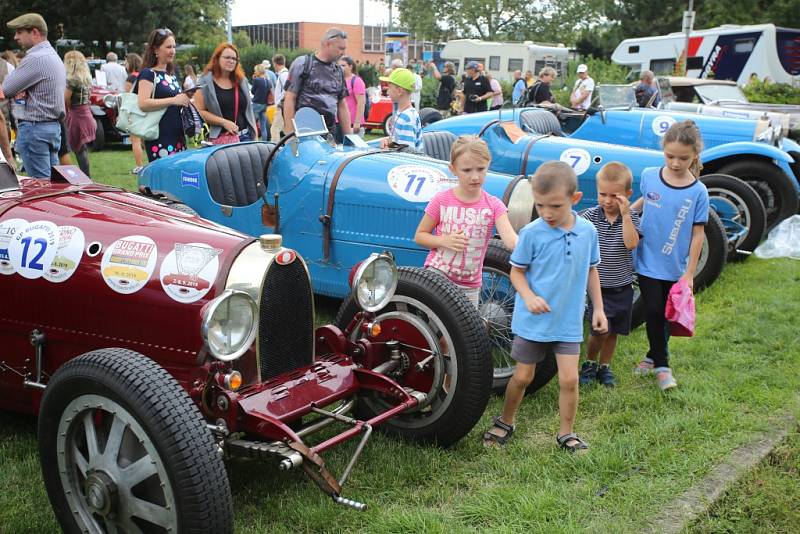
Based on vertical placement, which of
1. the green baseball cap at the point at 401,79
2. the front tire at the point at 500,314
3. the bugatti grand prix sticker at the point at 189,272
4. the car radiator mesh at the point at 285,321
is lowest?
the front tire at the point at 500,314

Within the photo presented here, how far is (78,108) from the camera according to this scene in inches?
334

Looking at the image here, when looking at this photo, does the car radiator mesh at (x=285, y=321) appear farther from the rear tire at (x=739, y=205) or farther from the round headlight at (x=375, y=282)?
the rear tire at (x=739, y=205)

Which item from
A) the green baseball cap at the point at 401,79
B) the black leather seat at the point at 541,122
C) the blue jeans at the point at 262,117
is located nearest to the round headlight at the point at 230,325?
the green baseball cap at the point at 401,79

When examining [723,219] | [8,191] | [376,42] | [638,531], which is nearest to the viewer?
[638,531]

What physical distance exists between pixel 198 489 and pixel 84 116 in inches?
287

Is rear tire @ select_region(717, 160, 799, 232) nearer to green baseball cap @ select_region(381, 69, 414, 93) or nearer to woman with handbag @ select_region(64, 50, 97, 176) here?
green baseball cap @ select_region(381, 69, 414, 93)

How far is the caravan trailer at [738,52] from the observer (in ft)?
65.9

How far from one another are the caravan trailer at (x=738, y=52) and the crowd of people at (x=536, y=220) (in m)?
17.1

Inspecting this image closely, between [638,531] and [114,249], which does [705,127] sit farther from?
[114,249]

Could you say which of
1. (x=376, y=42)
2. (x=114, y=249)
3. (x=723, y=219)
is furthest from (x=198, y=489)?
(x=376, y=42)

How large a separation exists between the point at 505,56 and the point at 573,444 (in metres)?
28.1

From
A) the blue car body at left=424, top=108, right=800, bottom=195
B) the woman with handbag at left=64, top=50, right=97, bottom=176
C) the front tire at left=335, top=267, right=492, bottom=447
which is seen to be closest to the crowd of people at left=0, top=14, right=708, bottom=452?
the front tire at left=335, top=267, right=492, bottom=447

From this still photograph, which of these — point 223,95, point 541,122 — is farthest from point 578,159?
point 223,95

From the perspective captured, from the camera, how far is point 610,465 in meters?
3.24
